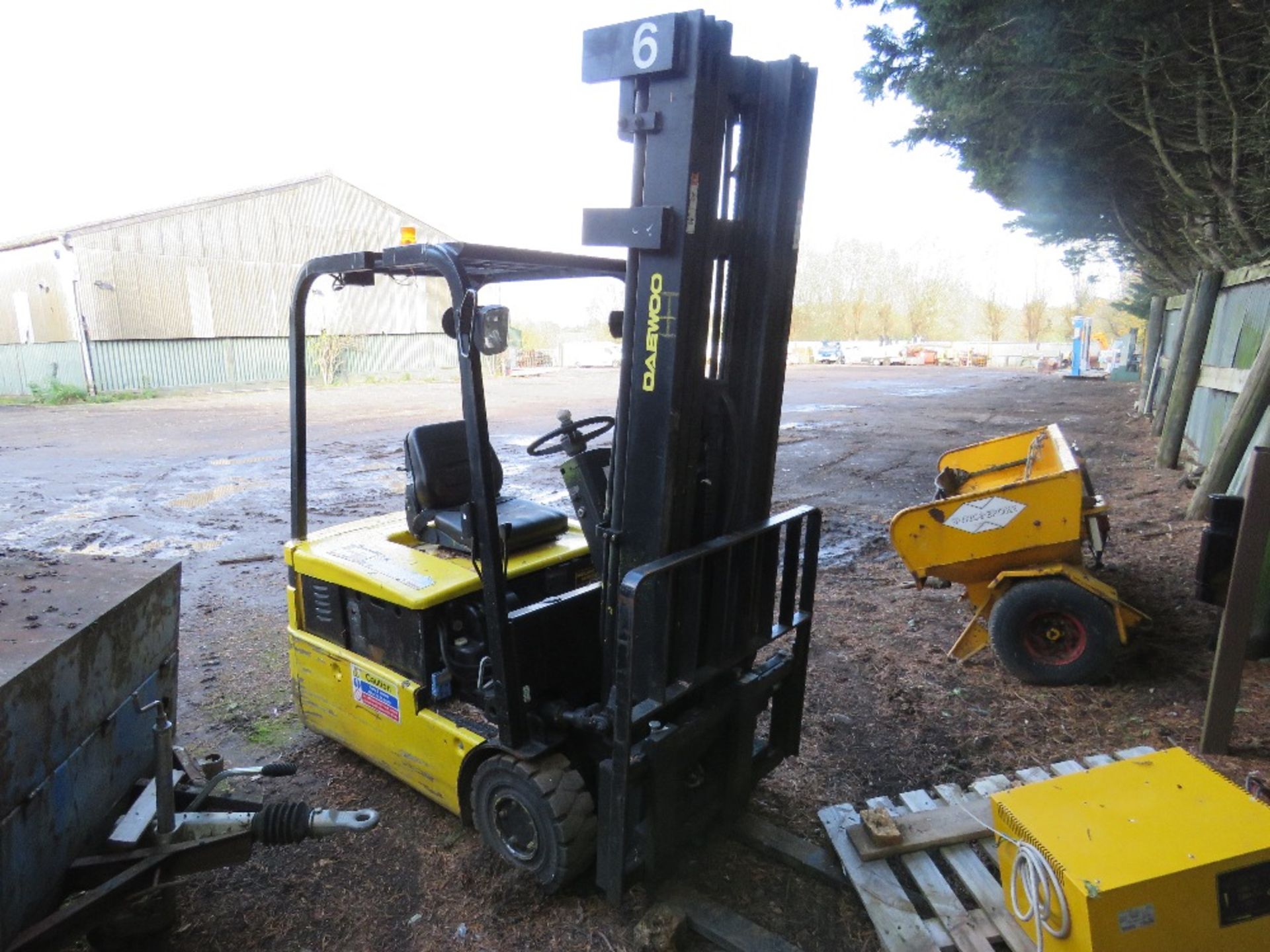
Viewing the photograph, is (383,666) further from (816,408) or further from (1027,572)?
(816,408)

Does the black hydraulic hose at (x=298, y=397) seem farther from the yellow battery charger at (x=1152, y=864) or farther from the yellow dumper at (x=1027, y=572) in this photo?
the yellow dumper at (x=1027, y=572)

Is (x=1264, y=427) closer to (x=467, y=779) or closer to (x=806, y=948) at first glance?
(x=806, y=948)

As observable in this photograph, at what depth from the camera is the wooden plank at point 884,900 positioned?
2.54m

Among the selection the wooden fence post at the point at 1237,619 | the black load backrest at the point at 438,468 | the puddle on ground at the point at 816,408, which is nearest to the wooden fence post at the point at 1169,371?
the puddle on ground at the point at 816,408

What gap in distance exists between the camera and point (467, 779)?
2.96 metres

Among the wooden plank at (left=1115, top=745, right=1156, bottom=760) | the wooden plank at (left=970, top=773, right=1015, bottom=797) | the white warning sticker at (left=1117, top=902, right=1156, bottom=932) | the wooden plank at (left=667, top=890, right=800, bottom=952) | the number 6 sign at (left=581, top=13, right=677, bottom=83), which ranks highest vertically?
the number 6 sign at (left=581, top=13, right=677, bottom=83)

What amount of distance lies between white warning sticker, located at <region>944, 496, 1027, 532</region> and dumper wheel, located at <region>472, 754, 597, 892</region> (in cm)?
296

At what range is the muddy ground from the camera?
282 cm

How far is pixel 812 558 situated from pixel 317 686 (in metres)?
2.35

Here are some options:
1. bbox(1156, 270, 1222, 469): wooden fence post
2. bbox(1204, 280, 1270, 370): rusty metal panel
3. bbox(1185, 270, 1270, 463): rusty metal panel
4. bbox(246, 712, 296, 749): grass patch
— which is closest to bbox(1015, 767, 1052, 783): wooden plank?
bbox(246, 712, 296, 749): grass patch

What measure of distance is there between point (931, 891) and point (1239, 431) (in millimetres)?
5954

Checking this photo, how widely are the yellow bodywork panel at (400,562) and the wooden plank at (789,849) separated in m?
1.35

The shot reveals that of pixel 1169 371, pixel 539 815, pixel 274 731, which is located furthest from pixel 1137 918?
pixel 1169 371

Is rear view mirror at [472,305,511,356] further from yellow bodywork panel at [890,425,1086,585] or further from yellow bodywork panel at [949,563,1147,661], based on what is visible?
yellow bodywork panel at [949,563,1147,661]
